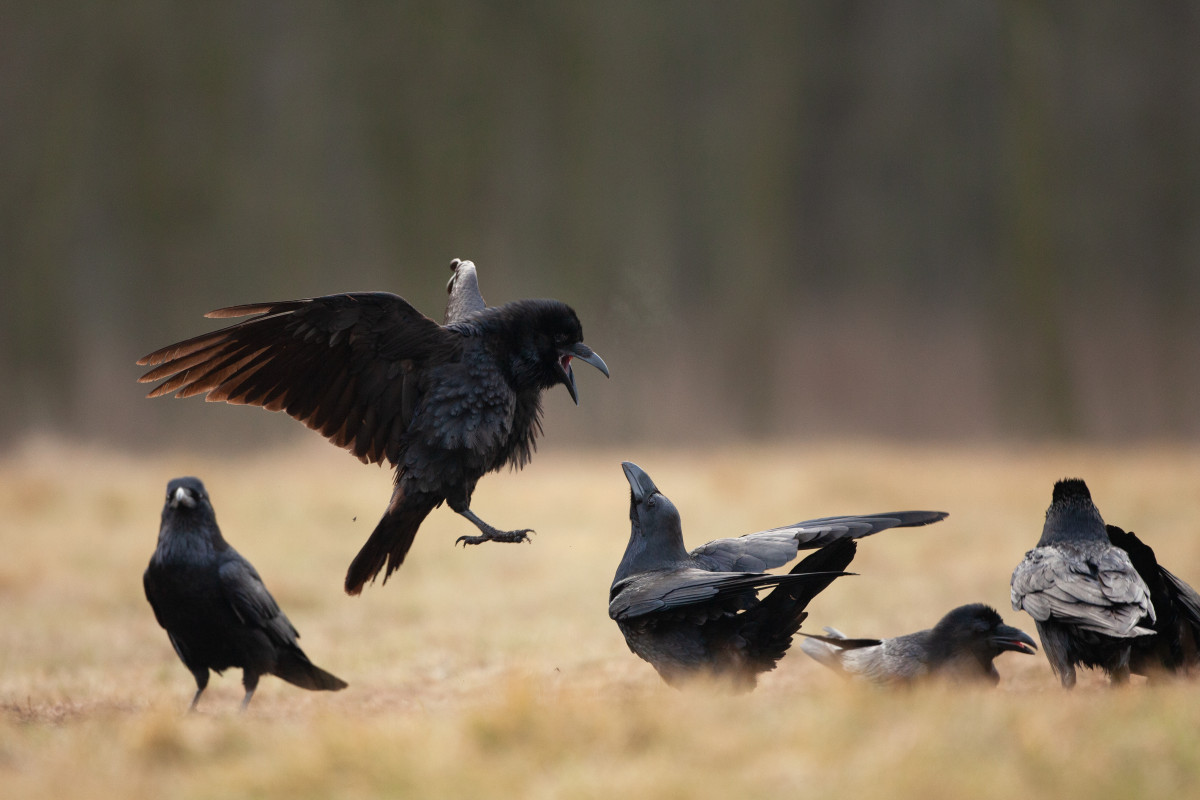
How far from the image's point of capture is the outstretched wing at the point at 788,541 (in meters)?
4.08

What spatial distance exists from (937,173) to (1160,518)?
Answer: 784 centimetres

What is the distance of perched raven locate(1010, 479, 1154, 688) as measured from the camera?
13.4ft

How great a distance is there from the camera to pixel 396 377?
15.9 feet

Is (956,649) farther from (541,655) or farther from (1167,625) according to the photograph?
(541,655)

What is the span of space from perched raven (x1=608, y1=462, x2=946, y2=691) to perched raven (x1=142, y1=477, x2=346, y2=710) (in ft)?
5.51

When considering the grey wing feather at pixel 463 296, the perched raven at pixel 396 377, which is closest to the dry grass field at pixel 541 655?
the perched raven at pixel 396 377

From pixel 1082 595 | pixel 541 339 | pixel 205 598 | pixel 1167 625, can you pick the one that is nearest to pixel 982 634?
pixel 1082 595

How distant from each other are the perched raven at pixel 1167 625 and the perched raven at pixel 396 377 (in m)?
2.45

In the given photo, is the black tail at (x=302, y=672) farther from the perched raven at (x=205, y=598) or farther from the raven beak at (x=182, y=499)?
the raven beak at (x=182, y=499)

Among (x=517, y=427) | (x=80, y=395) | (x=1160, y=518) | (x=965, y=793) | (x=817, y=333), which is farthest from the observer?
(x=817, y=333)

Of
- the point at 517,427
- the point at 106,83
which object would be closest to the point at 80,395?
the point at 106,83

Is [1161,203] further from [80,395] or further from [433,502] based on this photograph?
[80,395]

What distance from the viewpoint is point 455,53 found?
1622 cm

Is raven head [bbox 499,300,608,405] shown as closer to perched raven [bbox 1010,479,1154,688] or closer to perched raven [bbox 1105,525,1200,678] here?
perched raven [bbox 1010,479,1154,688]
